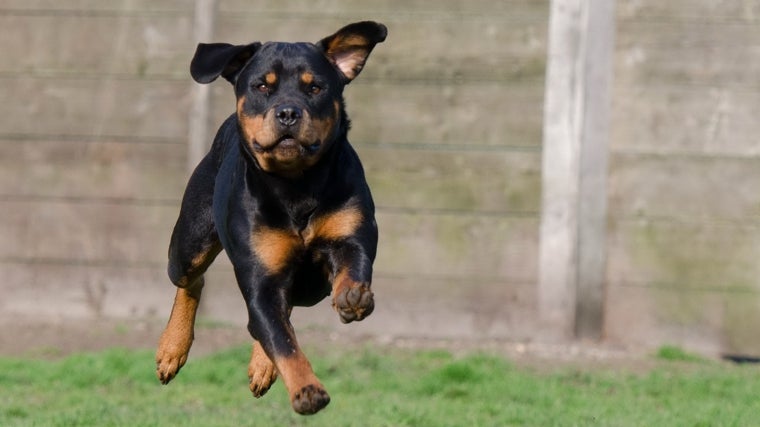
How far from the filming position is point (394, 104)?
9250 mm

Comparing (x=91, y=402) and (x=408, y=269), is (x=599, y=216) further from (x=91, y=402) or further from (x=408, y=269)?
(x=91, y=402)

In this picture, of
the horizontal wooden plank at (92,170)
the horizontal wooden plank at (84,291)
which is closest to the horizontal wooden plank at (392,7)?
the horizontal wooden plank at (92,170)

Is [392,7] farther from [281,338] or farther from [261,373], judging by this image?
[281,338]

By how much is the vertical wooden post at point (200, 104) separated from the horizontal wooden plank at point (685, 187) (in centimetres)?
257

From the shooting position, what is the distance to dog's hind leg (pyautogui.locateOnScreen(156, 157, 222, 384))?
5656 millimetres

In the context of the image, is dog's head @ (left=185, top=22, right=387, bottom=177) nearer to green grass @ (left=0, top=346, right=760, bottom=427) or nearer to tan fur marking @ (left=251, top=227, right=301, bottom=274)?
tan fur marking @ (left=251, top=227, right=301, bottom=274)

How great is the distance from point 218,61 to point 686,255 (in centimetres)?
477

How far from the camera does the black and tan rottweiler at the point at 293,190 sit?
4.63 metres

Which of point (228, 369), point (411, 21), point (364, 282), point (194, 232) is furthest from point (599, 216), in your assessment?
point (364, 282)

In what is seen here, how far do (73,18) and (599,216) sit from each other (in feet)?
12.0

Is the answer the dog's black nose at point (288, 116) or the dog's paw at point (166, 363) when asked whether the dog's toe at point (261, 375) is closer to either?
the dog's paw at point (166, 363)

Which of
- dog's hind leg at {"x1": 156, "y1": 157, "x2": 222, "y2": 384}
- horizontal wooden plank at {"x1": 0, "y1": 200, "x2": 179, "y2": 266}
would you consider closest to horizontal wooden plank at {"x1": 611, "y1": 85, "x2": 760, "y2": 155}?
horizontal wooden plank at {"x1": 0, "y1": 200, "x2": 179, "y2": 266}

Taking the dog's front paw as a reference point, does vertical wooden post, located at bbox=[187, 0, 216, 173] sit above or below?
above

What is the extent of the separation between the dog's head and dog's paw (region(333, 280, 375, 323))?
0.47m
